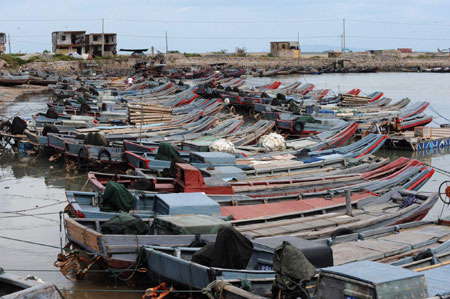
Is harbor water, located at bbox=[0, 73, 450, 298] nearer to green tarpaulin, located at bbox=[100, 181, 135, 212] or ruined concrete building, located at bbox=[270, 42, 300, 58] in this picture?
green tarpaulin, located at bbox=[100, 181, 135, 212]

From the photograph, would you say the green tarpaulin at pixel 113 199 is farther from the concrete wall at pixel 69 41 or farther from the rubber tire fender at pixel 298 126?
the concrete wall at pixel 69 41

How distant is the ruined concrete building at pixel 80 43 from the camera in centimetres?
8744

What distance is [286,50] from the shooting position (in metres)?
109

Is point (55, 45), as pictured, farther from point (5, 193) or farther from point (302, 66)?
point (5, 193)

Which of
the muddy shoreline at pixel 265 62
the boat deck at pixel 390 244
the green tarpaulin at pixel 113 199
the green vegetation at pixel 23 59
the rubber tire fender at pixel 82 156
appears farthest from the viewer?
the muddy shoreline at pixel 265 62

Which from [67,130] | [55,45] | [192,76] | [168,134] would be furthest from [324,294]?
[55,45]

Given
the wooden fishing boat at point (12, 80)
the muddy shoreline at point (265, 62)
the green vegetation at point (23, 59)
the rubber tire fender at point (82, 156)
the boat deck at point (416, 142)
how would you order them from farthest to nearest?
the muddy shoreline at point (265, 62) → the green vegetation at point (23, 59) → the wooden fishing boat at point (12, 80) → the boat deck at point (416, 142) → the rubber tire fender at point (82, 156)

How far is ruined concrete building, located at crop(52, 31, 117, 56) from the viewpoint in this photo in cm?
8744

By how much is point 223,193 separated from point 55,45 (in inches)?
3126

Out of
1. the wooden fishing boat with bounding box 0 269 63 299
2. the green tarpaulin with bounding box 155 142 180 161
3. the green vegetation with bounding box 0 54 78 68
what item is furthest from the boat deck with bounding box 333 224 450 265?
the green vegetation with bounding box 0 54 78 68

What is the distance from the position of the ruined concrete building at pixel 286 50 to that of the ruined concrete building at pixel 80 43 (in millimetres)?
31920

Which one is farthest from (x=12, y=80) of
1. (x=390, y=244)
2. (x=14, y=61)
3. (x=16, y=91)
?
(x=390, y=244)

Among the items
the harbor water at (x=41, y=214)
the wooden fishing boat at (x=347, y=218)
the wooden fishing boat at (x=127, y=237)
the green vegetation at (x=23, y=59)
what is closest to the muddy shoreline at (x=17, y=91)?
the green vegetation at (x=23, y=59)

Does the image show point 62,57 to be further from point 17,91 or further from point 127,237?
point 127,237
